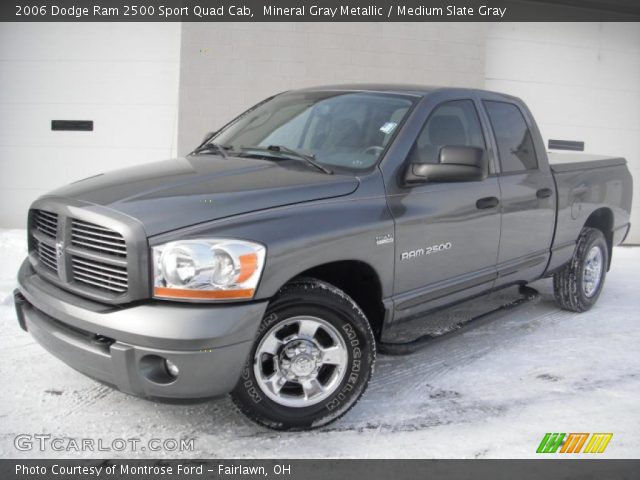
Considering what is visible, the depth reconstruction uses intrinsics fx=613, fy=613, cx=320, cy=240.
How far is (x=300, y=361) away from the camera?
3072mm

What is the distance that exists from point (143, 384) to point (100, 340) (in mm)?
301

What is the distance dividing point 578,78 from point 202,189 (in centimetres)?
888

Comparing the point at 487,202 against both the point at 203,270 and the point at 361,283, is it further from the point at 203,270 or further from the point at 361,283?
the point at 203,270

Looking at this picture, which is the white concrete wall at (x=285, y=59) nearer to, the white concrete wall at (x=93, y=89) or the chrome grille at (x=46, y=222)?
the white concrete wall at (x=93, y=89)

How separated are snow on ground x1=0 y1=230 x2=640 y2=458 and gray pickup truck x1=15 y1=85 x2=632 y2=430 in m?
0.25

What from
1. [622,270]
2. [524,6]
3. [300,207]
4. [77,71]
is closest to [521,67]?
[524,6]

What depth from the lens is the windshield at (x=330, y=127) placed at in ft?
11.9

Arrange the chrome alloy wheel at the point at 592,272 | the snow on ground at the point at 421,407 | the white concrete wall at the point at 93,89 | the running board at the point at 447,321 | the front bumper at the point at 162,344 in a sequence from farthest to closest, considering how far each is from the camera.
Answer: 1. the white concrete wall at the point at 93,89
2. the chrome alloy wheel at the point at 592,272
3. the running board at the point at 447,321
4. the snow on ground at the point at 421,407
5. the front bumper at the point at 162,344

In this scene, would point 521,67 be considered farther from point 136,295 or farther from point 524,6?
point 136,295

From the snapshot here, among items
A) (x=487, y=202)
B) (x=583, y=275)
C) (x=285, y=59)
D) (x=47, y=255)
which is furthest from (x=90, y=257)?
(x=285, y=59)

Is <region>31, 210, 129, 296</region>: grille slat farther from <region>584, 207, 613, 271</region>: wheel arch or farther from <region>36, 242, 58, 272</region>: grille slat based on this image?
<region>584, 207, 613, 271</region>: wheel arch

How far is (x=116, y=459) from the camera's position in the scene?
286cm

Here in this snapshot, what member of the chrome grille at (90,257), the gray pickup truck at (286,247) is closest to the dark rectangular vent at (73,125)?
the gray pickup truck at (286,247)

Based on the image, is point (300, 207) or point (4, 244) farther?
point (4, 244)
